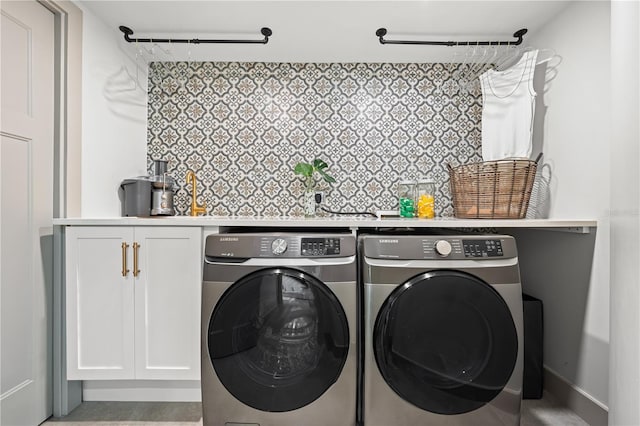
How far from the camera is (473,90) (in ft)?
7.97

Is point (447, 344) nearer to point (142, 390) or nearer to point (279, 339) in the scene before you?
point (279, 339)

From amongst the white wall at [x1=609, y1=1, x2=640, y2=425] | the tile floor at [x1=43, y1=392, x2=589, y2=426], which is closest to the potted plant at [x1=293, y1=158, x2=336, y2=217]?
the tile floor at [x1=43, y1=392, x2=589, y2=426]

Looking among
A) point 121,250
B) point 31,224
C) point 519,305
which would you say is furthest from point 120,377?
point 519,305

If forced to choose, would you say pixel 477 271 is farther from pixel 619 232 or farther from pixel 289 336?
pixel 289 336

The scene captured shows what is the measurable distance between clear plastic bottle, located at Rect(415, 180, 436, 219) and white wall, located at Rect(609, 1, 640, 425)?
3.30 feet

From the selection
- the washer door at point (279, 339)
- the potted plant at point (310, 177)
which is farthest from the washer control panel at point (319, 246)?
the potted plant at point (310, 177)

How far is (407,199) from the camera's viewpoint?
2291 millimetres

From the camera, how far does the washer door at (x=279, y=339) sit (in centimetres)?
148

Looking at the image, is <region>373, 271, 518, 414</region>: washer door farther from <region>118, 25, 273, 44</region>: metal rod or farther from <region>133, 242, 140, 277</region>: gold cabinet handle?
<region>118, 25, 273, 44</region>: metal rod

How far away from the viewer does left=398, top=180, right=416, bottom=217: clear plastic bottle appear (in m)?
2.27

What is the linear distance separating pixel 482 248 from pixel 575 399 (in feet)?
3.38

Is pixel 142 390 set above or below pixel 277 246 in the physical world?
below

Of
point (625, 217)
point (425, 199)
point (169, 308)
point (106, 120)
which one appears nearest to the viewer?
point (625, 217)

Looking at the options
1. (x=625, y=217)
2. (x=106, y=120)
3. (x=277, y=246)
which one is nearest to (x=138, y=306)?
(x=277, y=246)
